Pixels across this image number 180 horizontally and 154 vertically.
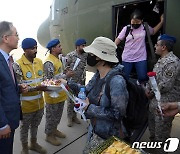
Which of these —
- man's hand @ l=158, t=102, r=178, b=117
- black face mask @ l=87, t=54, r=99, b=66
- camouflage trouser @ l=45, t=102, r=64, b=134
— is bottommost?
camouflage trouser @ l=45, t=102, r=64, b=134

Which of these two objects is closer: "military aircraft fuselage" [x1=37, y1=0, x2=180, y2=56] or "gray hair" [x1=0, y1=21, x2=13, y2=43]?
"gray hair" [x1=0, y1=21, x2=13, y2=43]

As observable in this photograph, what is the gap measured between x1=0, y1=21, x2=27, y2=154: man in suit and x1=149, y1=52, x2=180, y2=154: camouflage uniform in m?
1.71

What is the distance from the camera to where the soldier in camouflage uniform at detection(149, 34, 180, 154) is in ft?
9.39

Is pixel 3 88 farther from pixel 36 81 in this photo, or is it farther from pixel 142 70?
pixel 142 70

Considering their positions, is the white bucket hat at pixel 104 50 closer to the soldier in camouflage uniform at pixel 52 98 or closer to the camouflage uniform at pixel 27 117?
the camouflage uniform at pixel 27 117

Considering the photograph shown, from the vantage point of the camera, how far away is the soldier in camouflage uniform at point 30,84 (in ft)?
11.0

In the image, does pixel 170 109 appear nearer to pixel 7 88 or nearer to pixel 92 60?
pixel 92 60

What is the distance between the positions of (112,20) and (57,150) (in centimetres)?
231

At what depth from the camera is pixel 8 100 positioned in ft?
8.36

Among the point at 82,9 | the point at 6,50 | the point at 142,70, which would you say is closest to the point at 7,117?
the point at 6,50

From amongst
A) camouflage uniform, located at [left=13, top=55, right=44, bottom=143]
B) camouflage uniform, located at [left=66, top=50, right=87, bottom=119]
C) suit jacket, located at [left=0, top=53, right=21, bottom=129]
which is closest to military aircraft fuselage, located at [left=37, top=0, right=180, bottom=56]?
camouflage uniform, located at [left=66, top=50, right=87, bottom=119]

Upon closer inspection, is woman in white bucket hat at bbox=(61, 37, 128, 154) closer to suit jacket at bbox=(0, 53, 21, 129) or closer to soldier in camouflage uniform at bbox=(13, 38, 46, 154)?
suit jacket at bbox=(0, 53, 21, 129)

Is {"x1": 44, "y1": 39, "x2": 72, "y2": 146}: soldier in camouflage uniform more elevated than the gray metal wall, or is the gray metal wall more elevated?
the gray metal wall

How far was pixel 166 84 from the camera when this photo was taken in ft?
9.39
